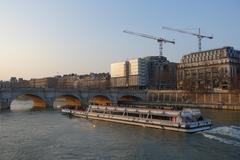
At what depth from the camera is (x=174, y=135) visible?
43062 millimetres

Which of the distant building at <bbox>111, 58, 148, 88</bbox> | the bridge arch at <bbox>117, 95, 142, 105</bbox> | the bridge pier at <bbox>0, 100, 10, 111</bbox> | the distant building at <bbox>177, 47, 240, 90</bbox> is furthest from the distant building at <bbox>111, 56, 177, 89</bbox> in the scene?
the bridge pier at <bbox>0, 100, 10, 111</bbox>

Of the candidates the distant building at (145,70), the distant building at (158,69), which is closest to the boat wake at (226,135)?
the distant building at (158,69)

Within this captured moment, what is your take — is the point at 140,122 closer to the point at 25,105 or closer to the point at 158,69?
the point at 25,105

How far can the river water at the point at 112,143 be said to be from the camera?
3234 centimetres

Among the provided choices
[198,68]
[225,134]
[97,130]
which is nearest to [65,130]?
[97,130]

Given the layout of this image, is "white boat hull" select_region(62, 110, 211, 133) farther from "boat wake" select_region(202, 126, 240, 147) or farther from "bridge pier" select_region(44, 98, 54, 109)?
"bridge pier" select_region(44, 98, 54, 109)

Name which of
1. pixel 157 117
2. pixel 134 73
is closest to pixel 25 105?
pixel 157 117

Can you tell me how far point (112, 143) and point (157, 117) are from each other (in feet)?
46.0

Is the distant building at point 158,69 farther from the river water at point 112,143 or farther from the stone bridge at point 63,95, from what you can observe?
the river water at point 112,143

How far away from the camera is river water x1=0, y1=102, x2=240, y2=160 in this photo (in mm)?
32344

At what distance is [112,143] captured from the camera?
38.1 m

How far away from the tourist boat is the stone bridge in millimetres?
24303

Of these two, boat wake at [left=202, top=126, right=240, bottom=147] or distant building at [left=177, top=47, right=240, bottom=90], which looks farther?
distant building at [left=177, top=47, right=240, bottom=90]

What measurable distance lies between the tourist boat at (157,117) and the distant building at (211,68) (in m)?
58.2
